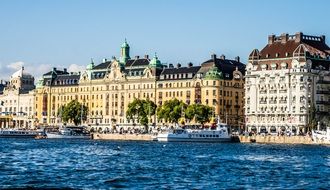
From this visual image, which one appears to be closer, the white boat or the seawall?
the white boat

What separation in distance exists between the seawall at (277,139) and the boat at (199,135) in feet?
14.0

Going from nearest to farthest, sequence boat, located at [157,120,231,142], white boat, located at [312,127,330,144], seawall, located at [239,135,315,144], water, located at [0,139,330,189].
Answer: water, located at [0,139,330,189] < white boat, located at [312,127,330,144] < seawall, located at [239,135,315,144] < boat, located at [157,120,231,142]

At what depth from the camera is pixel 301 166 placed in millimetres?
90812

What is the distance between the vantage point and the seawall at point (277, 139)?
586ft

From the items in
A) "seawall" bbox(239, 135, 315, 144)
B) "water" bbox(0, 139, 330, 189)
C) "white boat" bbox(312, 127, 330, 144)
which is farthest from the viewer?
"seawall" bbox(239, 135, 315, 144)

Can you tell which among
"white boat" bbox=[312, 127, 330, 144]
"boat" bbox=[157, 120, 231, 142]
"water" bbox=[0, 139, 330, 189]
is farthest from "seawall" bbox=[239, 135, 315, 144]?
"water" bbox=[0, 139, 330, 189]

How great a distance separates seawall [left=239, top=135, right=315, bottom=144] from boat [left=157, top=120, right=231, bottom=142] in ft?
14.0

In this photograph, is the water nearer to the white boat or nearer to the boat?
the white boat

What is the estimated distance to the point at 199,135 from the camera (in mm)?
195250

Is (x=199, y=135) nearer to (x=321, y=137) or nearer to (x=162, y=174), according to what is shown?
(x=321, y=137)

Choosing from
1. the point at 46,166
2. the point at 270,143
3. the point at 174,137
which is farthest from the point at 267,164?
the point at 174,137

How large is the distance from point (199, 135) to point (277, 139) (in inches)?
787

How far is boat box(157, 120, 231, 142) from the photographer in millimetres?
193000

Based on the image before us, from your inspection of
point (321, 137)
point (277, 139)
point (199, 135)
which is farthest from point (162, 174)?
point (199, 135)
